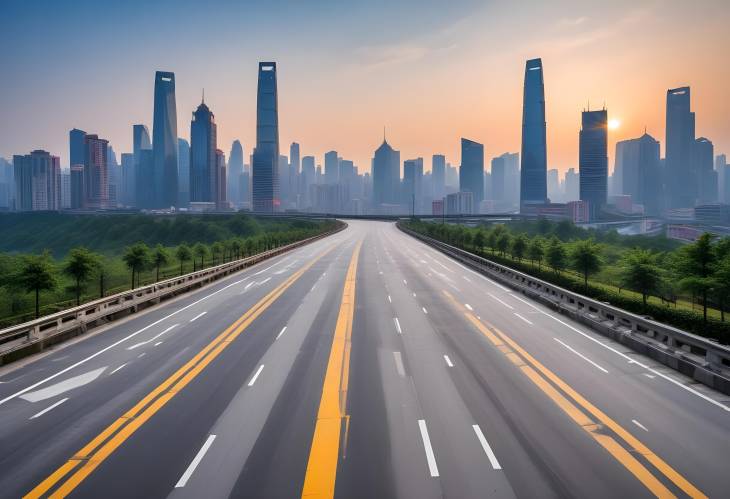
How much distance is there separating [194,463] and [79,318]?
1447cm

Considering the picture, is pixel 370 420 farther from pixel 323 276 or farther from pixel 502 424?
pixel 323 276

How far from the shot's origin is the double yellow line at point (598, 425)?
26.6 ft

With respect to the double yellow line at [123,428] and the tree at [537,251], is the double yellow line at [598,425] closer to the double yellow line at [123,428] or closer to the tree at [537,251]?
the double yellow line at [123,428]

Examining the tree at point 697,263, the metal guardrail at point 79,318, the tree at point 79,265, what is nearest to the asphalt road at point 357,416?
the metal guardrail at point 79,318

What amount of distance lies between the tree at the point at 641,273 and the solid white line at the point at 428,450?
24.3 meters

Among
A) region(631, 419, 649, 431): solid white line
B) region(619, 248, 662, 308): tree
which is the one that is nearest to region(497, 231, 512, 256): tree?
region(619, 248, 662, 308): tree

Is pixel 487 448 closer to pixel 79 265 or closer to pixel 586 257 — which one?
pixel 586 257

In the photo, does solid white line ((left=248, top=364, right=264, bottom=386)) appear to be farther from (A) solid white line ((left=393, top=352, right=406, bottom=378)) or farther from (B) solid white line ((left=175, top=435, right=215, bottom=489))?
(A) solid white line ((left=393, top=352, right=406, bottom=378))

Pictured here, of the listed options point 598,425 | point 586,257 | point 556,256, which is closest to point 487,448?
point 598,425

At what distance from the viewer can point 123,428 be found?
10266mm

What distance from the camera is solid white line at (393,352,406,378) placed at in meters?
13.9

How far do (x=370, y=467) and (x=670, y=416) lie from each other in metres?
7.35

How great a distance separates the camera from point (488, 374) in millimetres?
13695

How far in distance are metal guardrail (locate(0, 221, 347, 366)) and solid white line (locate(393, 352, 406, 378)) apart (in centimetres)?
1253
